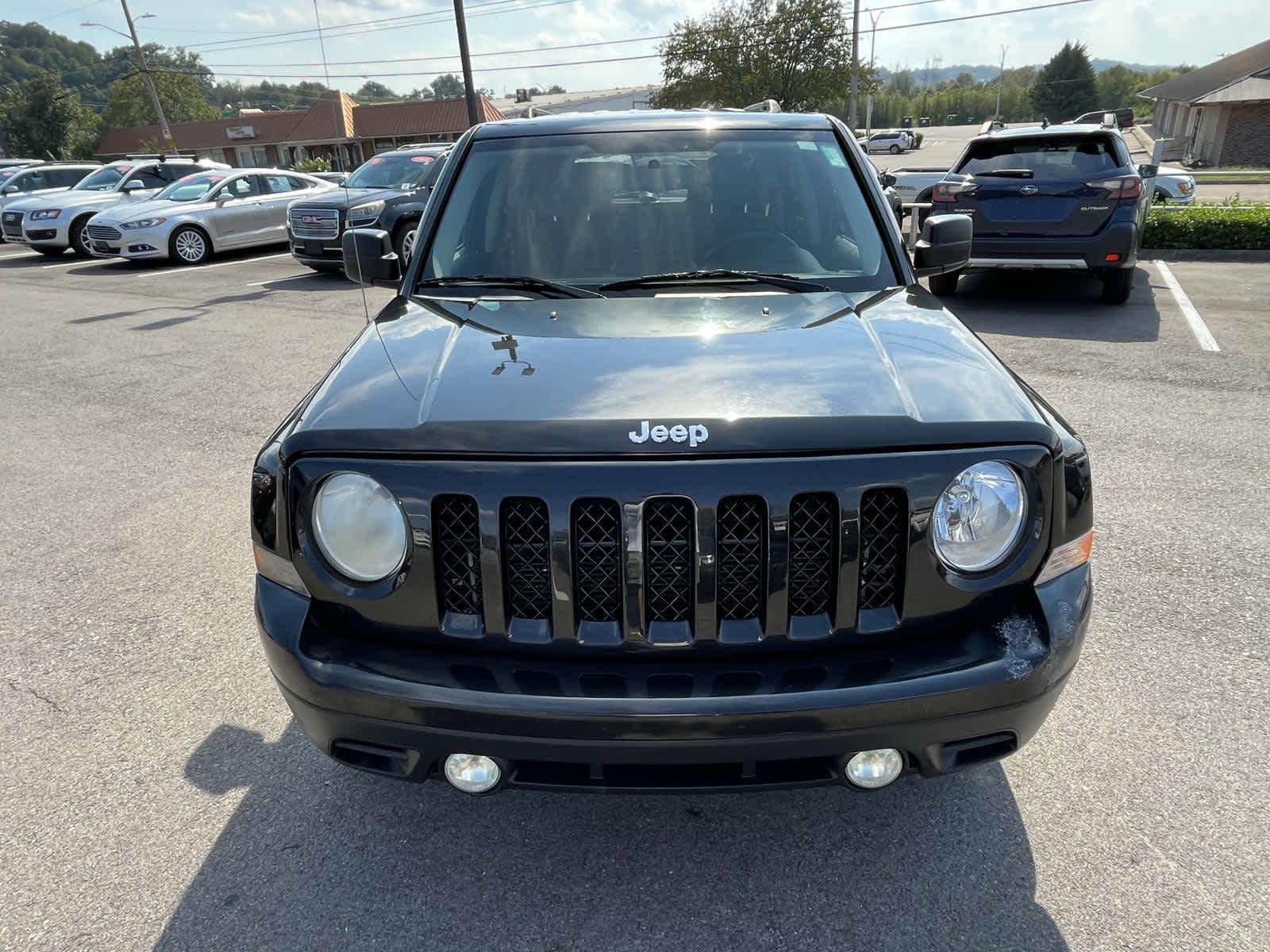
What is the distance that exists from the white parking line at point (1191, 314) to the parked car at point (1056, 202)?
2.03 ft

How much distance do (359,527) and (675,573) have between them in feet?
2.33

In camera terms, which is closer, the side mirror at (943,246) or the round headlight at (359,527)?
the round headlight at (359,527)

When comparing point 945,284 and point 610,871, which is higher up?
point 610,871

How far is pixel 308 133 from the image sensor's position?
5984 centimetres

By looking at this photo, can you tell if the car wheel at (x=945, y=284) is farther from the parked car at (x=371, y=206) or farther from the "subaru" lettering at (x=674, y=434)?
the "subaru" lettering at (x=674, y=434)

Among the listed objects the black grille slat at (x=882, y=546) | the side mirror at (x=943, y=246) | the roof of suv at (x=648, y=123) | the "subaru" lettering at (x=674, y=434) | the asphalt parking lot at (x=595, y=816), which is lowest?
the asphalt parking lot at (x=595, y=816)

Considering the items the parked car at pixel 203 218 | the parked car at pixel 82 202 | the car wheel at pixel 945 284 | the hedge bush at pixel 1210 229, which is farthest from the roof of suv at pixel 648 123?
the parked car at pixel 82 202

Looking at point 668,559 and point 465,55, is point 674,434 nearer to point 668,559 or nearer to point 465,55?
point 668,559

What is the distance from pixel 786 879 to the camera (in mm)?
2205

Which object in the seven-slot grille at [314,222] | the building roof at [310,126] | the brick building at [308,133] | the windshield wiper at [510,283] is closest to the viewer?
the windshield wiper at [510,283]

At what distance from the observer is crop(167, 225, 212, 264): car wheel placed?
1525cm

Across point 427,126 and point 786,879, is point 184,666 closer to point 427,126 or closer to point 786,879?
point 786,879

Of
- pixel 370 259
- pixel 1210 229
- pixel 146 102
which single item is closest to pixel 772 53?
pixel 1210 229

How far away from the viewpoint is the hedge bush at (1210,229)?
11.6 meters
